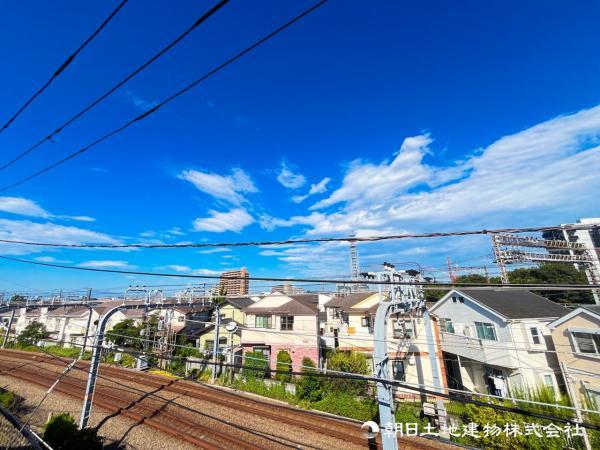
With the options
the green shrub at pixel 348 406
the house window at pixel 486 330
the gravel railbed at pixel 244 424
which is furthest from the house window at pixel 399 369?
the gravel railbed at pixel 244 424

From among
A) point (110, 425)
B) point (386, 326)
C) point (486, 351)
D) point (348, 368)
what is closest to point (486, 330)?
point (486, 351)

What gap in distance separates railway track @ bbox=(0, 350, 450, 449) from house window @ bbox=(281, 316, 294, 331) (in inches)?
339

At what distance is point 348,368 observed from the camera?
20.7 m

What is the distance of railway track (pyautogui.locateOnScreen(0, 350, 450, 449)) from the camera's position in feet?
35.5

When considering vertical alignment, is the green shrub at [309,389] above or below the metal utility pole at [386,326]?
below

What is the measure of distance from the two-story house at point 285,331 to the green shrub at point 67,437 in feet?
46.2

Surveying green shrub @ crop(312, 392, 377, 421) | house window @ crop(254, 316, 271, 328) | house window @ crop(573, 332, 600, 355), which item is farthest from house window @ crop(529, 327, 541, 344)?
house window @ crop(254, 316, 271, 328)

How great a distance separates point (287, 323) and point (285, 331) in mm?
1690

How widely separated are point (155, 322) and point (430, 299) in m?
39.6

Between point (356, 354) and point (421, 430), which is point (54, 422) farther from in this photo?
point (356, 354)

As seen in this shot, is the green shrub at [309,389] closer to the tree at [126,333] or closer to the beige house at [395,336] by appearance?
the beige house at [395,336]

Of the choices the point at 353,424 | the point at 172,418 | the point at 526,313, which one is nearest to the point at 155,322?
the point at 172,418

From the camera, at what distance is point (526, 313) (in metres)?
20.9

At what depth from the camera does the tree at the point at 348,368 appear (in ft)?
55.7
